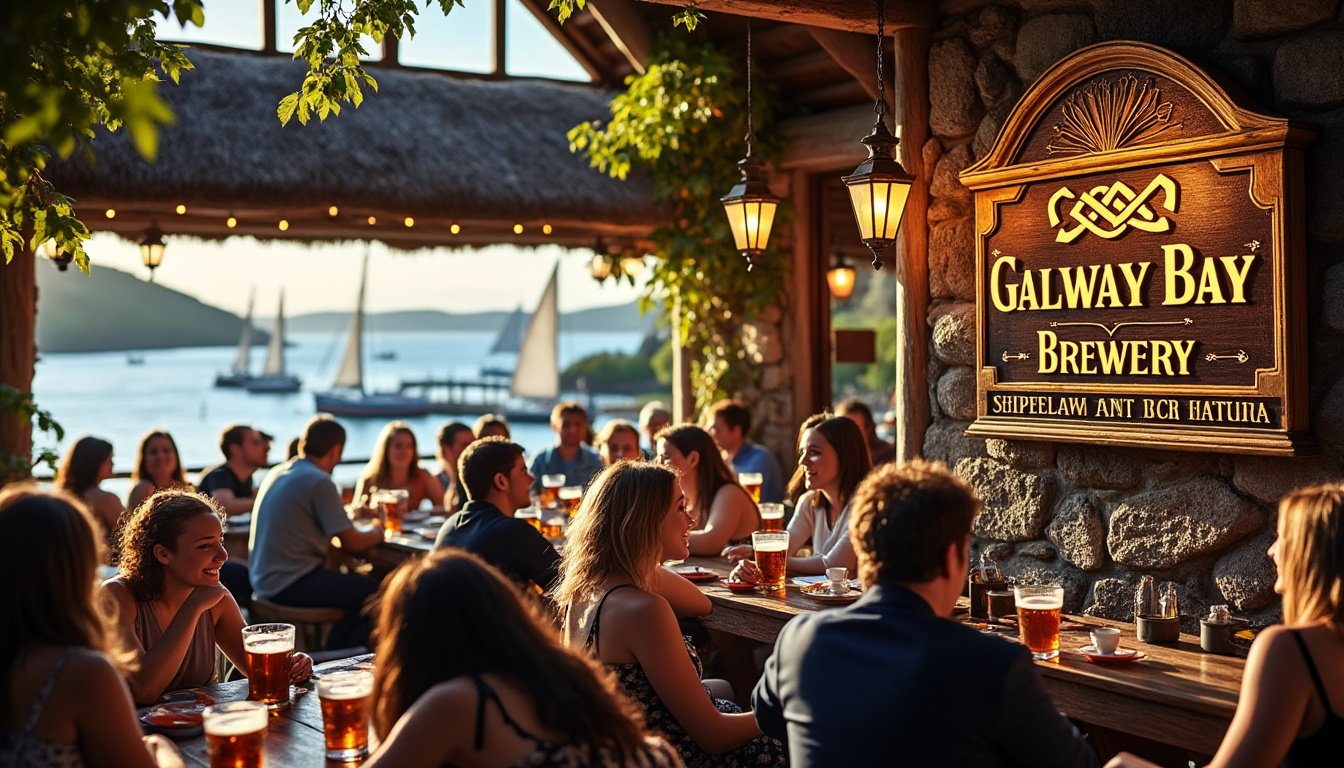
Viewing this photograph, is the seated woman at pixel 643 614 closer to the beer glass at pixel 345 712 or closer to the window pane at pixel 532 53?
→ the beer glass at pixel 345 712

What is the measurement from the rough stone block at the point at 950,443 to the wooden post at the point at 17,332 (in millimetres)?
5063

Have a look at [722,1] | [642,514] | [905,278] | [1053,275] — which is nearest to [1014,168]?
[1053,275]

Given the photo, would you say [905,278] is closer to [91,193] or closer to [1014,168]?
[1014,168]

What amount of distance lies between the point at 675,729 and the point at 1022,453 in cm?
200

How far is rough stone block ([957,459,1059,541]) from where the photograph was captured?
4328 mm

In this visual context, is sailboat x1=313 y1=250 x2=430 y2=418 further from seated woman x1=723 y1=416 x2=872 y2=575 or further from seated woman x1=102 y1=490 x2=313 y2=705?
seated woman x1=102 y1=490 x2=313 y2=705

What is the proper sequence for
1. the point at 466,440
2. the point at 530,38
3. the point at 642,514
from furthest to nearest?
1. the point at 530,38
2. the point at 466,440
3. the point at 642,514

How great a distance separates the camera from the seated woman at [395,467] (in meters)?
6.79

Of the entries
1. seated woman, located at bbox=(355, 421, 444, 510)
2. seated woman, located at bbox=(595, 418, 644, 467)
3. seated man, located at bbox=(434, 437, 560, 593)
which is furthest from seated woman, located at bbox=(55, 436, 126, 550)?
seated man, located at bbox=(434, 437, 560, 593)

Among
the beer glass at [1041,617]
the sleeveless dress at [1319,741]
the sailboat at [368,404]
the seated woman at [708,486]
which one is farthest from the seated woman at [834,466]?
the sailboat at [368,404]

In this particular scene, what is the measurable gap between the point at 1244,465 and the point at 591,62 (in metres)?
6.38

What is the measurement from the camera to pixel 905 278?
15.7 ft

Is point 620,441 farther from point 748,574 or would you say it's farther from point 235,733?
point 235,733

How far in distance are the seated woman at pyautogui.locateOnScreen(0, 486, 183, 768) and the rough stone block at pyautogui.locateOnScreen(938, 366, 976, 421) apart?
3.25m
